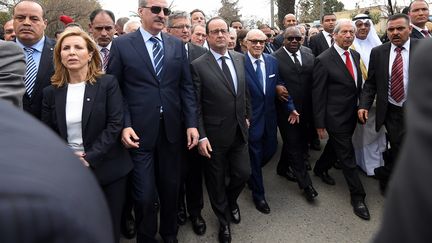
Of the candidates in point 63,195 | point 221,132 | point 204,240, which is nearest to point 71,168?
point 63,195

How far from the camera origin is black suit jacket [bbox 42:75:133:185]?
267 centimetres

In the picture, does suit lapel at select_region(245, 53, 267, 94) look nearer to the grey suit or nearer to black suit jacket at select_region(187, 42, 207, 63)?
black suit jacket at select_region(187, 42, 207, 63)

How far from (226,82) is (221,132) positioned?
481mm

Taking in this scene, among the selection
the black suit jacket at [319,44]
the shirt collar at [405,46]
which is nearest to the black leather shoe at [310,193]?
the shirt collar at [405,46]

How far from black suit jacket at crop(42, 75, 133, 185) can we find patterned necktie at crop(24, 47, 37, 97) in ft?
1.08

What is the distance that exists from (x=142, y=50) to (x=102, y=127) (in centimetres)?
72

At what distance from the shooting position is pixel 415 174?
590 millimetres

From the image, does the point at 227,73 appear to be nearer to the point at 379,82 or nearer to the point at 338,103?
the point at 338,103

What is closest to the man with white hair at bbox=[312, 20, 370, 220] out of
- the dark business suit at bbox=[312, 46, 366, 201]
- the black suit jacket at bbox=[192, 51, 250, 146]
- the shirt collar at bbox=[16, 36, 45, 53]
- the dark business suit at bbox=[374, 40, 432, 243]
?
the dark business suit at bbox=[312, 46, 366, 201]

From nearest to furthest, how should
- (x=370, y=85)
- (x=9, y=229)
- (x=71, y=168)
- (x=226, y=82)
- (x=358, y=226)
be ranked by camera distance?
1. (x=9, y=229)
2. (x=71, y=168)
3. (x=226, y=82)
4. (x=358, y=226)
5. (x=370, y=85)

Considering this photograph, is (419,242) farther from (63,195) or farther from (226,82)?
(226,82)

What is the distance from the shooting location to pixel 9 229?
0.55 meters

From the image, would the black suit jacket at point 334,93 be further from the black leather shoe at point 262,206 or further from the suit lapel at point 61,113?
the suit lapel at point 61,113

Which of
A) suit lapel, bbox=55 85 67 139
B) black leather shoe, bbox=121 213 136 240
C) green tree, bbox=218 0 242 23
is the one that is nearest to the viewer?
suit lapel, bbox=55 85 67 139
